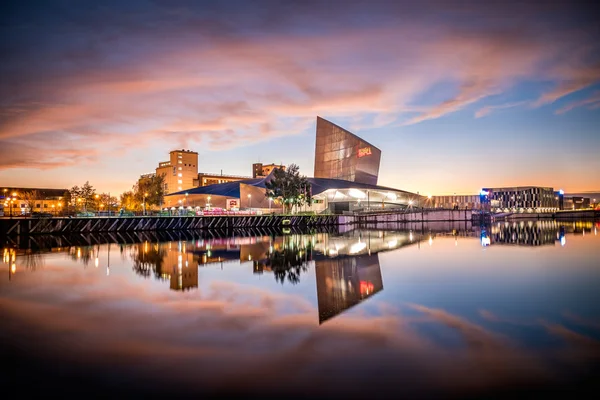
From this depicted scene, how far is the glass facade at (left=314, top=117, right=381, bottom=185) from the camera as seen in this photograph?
107m

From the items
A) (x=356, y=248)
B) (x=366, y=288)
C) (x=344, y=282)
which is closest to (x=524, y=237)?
(x=356, y=248)

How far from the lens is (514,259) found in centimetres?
2450

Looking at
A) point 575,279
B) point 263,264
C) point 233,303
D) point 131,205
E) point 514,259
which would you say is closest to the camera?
point 233,303

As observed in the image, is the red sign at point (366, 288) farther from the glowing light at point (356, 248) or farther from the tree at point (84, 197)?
the tree at point (84, 197)

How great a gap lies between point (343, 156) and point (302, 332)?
101892 mm

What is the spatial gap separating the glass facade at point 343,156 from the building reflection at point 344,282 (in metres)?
84.2

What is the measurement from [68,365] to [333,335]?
5075 mm

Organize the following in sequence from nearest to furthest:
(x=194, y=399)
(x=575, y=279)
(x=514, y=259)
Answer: (x=194, y=399) < (x=575, y=279) < (x=514, y=259)

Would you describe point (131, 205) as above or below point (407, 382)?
above

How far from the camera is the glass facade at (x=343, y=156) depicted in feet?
351

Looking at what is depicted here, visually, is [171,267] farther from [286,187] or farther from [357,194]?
[357,194]

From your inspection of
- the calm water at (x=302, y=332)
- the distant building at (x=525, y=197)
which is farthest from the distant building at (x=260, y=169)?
the calm water at (x=302, y=332)

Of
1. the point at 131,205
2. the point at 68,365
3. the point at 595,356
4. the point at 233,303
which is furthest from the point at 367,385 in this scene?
the point at 131,205

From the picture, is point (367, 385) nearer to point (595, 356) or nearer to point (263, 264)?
point (595, 356)
